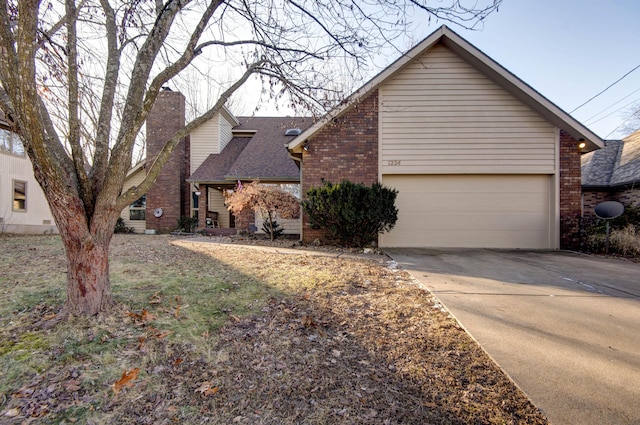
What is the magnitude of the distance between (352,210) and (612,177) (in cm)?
940

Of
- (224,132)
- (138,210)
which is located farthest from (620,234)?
(138,210)

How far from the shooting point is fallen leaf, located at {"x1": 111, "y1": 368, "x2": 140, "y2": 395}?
2102mm

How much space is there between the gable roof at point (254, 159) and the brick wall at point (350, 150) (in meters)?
2.56

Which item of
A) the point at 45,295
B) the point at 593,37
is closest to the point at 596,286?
the point at 45,295

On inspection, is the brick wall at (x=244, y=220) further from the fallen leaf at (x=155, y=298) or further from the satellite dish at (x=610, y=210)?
the satellite dish at (x=610, y=210)

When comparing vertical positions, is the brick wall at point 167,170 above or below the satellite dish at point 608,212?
above

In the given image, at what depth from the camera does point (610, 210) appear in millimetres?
7688

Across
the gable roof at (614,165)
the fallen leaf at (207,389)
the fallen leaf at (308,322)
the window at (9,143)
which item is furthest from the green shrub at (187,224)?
the gable roof at (614,165)

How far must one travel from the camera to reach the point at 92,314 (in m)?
2.98

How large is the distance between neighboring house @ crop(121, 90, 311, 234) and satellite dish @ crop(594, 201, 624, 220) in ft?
32.3

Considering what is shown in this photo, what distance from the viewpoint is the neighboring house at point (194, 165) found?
13.8m

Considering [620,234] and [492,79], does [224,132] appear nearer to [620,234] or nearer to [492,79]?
[492,79]

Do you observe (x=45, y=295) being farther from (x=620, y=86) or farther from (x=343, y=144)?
(x=620, y=86)

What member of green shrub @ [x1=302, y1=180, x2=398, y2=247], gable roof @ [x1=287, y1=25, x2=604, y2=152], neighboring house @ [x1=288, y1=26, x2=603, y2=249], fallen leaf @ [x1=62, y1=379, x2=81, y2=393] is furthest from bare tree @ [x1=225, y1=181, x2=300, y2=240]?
fallen leaf @ [x1=62, y1=379, x2=81, y2=393]
